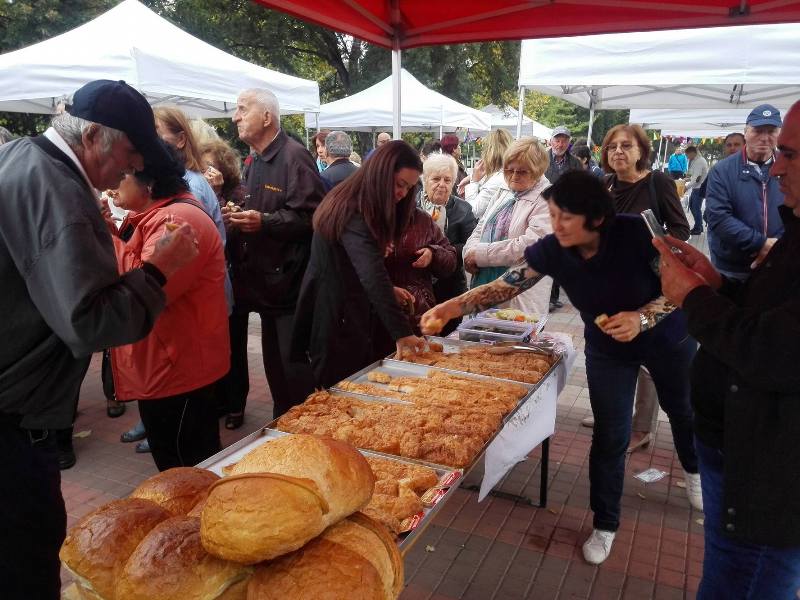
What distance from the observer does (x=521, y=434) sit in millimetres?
2416

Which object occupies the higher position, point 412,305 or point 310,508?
point 310,508

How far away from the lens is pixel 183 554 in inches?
41.3

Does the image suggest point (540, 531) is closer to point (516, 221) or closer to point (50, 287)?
point (516, 221)

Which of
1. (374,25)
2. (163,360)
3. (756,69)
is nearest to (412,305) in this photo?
(163,360)

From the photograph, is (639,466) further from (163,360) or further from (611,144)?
(163,360)

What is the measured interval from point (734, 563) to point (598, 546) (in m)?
1.28

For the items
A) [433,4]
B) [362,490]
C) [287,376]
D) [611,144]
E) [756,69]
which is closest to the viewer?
[362,490]

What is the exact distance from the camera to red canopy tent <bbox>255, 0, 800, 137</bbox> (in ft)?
9.59

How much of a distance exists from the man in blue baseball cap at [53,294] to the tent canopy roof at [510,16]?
1.36 m

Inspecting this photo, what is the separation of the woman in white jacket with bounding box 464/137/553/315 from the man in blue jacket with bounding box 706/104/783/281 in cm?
166

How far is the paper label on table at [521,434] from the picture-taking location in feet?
7.11

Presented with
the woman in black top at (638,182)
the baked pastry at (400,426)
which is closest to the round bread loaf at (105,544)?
the baked pastry at (400,426)

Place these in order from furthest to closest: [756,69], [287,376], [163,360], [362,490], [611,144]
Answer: [756,69]
[611,144]
[287,376]
[163,360]
[362,490]

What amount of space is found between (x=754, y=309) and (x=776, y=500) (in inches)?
20.4
